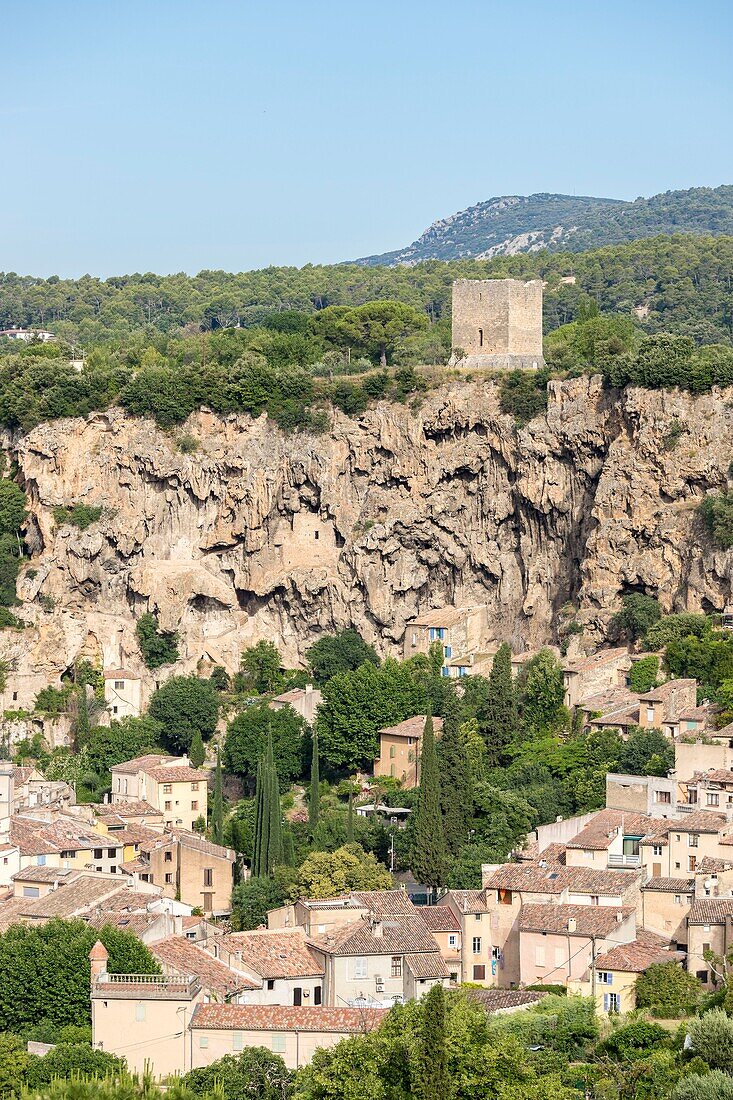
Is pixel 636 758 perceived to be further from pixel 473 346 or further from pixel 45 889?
pixel 473 346

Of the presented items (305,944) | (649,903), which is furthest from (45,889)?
(649,903)

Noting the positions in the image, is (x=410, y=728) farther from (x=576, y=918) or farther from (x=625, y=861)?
(x=576, y=918)

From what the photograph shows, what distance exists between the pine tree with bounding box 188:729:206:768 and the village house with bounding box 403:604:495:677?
292 inches

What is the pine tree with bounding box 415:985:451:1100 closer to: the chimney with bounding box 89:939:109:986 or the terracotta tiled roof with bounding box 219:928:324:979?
the terracotta tiled roof with bounding box 219:928:324:979

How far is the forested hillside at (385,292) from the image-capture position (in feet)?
326

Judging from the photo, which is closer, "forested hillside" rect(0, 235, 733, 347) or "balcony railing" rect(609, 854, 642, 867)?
"balcony railing" rect(609, 854, 642, 867)

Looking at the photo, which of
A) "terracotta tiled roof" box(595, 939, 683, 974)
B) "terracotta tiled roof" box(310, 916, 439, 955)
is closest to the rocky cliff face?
"terracotta tiled roof" box(310, 916, 439, 955)

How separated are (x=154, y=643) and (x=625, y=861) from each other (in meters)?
24.0

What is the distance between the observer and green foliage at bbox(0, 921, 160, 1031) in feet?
144

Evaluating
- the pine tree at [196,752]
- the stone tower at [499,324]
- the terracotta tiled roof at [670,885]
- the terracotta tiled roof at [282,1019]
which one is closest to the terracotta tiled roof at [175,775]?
the pine tree at [196,752]

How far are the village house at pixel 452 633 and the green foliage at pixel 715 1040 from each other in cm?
2896

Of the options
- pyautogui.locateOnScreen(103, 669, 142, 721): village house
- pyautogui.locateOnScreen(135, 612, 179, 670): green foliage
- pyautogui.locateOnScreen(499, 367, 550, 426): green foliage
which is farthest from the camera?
pyautogui.locateOnScreen(135, 612, 179, 670): green foliage

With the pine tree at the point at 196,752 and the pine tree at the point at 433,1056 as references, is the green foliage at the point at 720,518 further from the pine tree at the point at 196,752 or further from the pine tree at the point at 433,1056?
the pine tree at the point at 433,1056

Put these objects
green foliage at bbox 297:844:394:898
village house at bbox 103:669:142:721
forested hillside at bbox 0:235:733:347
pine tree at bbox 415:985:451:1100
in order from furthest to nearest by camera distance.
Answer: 1. forested hillside at bbox 0:235:733:347
2. village house at bbox 103:669:142:721
3. green foliage at bbox 297:844:394:898
4. pine tree at bbox 415:985:451:1100
